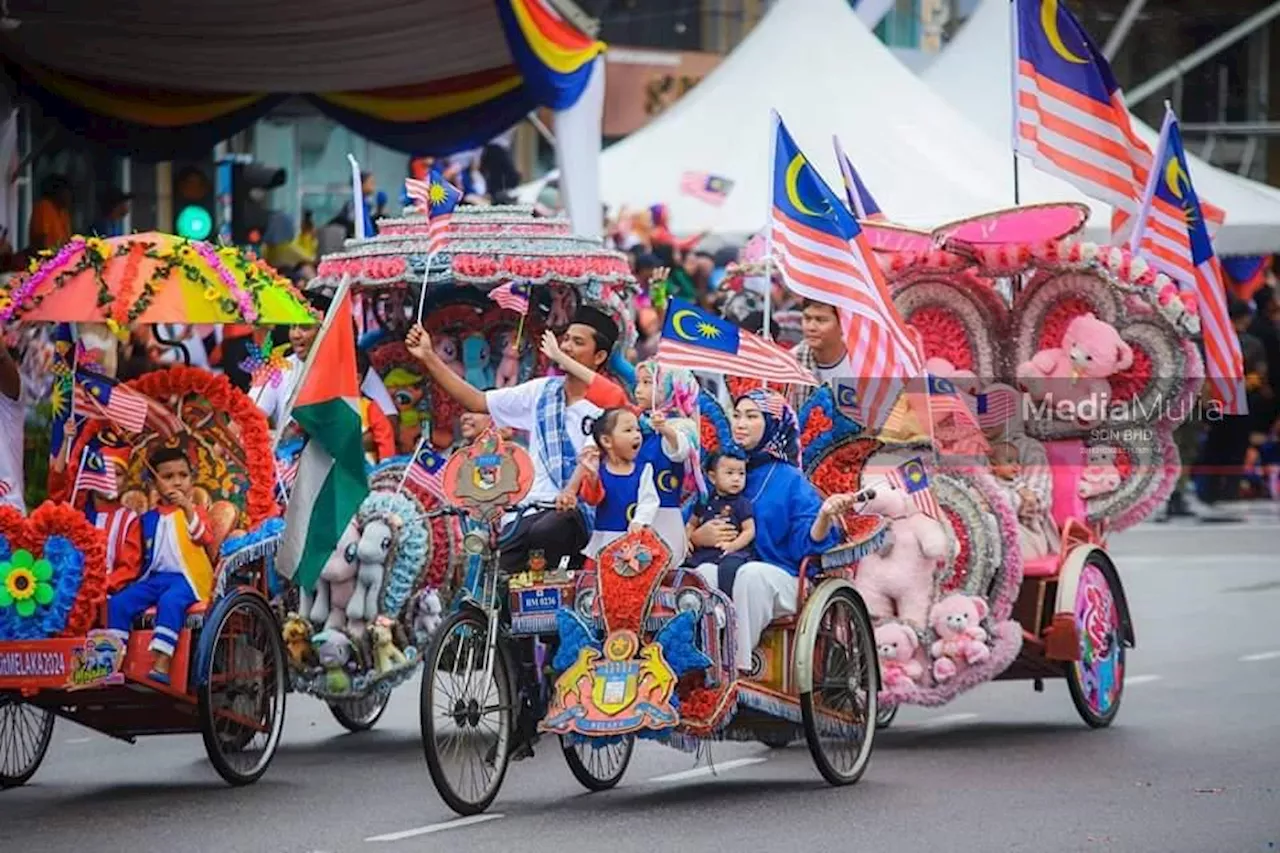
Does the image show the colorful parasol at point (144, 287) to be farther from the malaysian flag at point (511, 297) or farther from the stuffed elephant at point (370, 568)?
the malaysian flag at point (511, 297)

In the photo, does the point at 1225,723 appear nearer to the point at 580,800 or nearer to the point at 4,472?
the point at 580,800

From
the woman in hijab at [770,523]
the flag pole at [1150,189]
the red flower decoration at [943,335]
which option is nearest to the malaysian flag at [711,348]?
the woman in hijab at [770,523]

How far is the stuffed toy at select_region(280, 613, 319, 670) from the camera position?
11.9 m

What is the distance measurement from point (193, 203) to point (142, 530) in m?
11.6

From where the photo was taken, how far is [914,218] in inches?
936

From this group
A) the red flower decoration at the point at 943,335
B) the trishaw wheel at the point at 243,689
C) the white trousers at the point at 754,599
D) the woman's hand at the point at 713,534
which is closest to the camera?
the white trousers at the point at 754,599

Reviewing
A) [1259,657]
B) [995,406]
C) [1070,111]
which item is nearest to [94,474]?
[995,406]

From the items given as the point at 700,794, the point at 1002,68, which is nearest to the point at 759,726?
the point at 700,794

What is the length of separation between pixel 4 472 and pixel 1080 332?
5103mm

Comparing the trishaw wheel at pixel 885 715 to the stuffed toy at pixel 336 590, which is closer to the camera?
the trishaw wheel at pixel 885 715

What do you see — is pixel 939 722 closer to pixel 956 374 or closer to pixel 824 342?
pixel 956 374

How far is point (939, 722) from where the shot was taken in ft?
42.3

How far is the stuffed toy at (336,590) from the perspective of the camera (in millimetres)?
11930

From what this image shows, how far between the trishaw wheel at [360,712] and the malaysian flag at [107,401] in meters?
1.99
